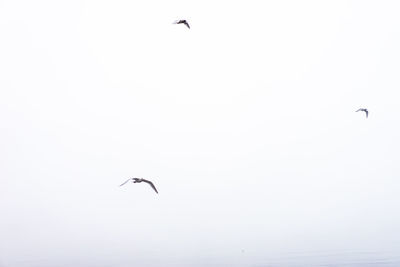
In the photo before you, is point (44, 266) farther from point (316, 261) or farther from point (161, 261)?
point (316, 261)

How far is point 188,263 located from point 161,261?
221 inches

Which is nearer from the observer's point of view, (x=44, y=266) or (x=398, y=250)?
(x=398, y=250)

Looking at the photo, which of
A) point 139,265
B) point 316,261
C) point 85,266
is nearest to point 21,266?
point 85,266

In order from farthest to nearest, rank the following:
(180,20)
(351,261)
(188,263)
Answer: (188,263) < (351,261) < (180,20)

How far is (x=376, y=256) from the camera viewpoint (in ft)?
204

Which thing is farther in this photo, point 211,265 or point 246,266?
point 211,265

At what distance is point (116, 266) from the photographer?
7375 centimetres

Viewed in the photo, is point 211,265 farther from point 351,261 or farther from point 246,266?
point 351,261

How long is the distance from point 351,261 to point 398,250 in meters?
8.01

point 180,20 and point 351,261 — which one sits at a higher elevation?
point 180,20

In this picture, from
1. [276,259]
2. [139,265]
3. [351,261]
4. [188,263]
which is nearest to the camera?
[351,261]

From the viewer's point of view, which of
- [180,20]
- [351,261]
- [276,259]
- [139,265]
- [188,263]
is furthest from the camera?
[188,263]

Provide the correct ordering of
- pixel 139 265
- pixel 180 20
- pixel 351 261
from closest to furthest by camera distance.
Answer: pixel 180 20
pixel 351 261
pixel 139 265

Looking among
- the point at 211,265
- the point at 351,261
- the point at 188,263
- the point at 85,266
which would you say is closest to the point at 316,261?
the point at 351,261
